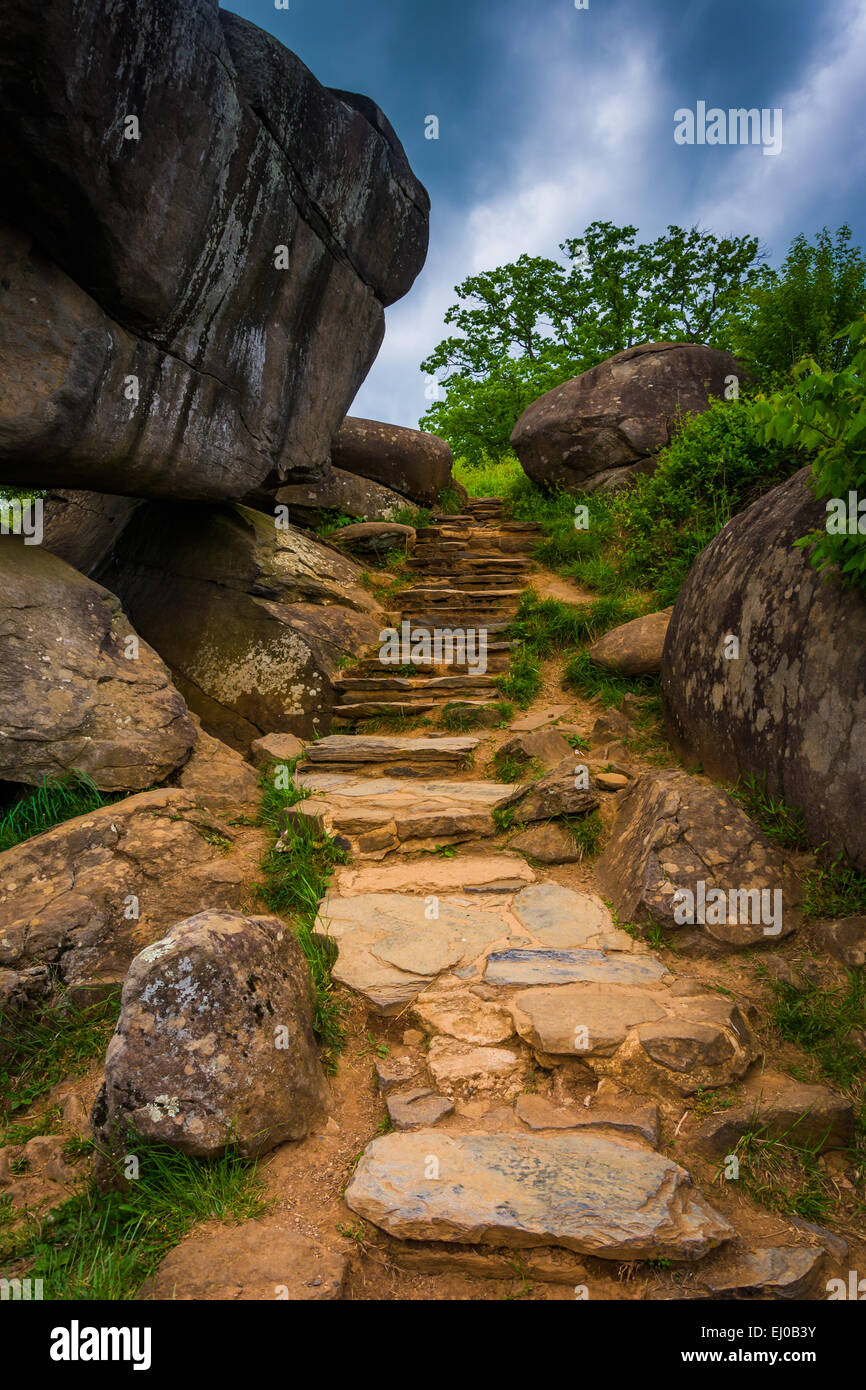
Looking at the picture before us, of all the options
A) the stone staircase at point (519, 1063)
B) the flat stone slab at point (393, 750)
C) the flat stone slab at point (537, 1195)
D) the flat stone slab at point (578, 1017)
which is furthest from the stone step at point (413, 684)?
the flat stone slab at point (537, 1195)

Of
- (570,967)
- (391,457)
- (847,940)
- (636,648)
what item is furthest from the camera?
(391,457)

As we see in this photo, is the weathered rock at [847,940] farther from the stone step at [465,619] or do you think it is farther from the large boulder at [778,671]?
the stone step at [465,619]

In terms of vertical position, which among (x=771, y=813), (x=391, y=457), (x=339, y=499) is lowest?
(x=771, y=813)

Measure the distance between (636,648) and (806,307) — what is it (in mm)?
5440

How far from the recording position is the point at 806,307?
8680 mm

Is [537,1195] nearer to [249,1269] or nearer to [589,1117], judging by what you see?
[589,1117]

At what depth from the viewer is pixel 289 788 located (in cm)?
523

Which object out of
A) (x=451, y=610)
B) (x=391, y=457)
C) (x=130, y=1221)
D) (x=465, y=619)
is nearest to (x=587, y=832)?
(x=130, y=1221)

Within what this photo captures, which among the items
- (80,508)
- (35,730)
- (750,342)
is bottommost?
(35,730)

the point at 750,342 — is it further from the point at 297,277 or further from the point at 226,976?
the point at 226,976

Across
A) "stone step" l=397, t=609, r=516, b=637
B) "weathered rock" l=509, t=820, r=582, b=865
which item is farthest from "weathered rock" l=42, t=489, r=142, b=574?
"weathered rock" l=509, t=820, r=582, b=865

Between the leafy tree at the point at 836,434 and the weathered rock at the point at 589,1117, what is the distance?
2.39 meters
